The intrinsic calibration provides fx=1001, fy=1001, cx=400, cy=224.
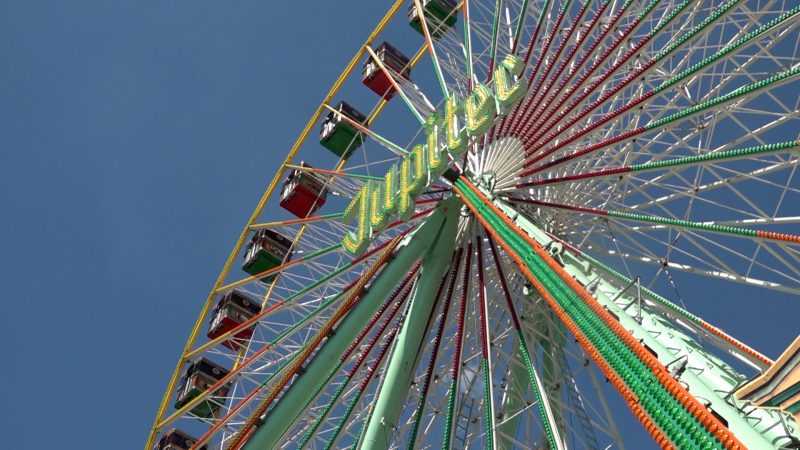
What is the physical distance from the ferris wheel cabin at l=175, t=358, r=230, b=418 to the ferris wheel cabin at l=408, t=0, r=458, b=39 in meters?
10.4

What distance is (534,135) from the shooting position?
20.2m

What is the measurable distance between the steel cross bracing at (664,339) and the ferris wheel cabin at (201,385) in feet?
31.7

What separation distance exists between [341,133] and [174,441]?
9.15 m

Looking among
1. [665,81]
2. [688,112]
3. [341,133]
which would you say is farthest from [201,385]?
[688,112]

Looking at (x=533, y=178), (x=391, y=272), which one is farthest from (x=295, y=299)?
(x=533, y=178)

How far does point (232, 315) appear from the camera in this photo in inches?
1037

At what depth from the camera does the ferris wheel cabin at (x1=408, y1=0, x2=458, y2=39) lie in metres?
26.8

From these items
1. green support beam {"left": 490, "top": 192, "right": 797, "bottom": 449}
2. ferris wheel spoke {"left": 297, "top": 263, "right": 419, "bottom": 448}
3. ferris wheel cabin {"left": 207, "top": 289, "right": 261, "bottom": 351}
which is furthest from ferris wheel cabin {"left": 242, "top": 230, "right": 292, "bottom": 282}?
green support beam {"left": 490, "top": 192, "right": 797, "bottom": 449}

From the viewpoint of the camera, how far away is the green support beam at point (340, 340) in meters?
19.0

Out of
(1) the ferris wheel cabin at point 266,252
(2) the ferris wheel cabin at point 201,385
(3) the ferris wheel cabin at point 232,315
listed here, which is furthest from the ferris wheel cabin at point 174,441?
(1) the ferris wheel cabin at point 266,252

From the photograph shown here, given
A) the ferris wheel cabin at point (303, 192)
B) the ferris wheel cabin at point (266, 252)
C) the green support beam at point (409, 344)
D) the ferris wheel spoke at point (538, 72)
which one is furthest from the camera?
the ferris wheel cabin at point (303, 192)

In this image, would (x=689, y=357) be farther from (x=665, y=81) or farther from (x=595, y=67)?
(x=595, y=67)

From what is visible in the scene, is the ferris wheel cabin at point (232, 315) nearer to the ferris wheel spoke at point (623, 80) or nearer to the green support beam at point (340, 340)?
the green support beam at point (340, 340)

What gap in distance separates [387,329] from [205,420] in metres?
5.96
